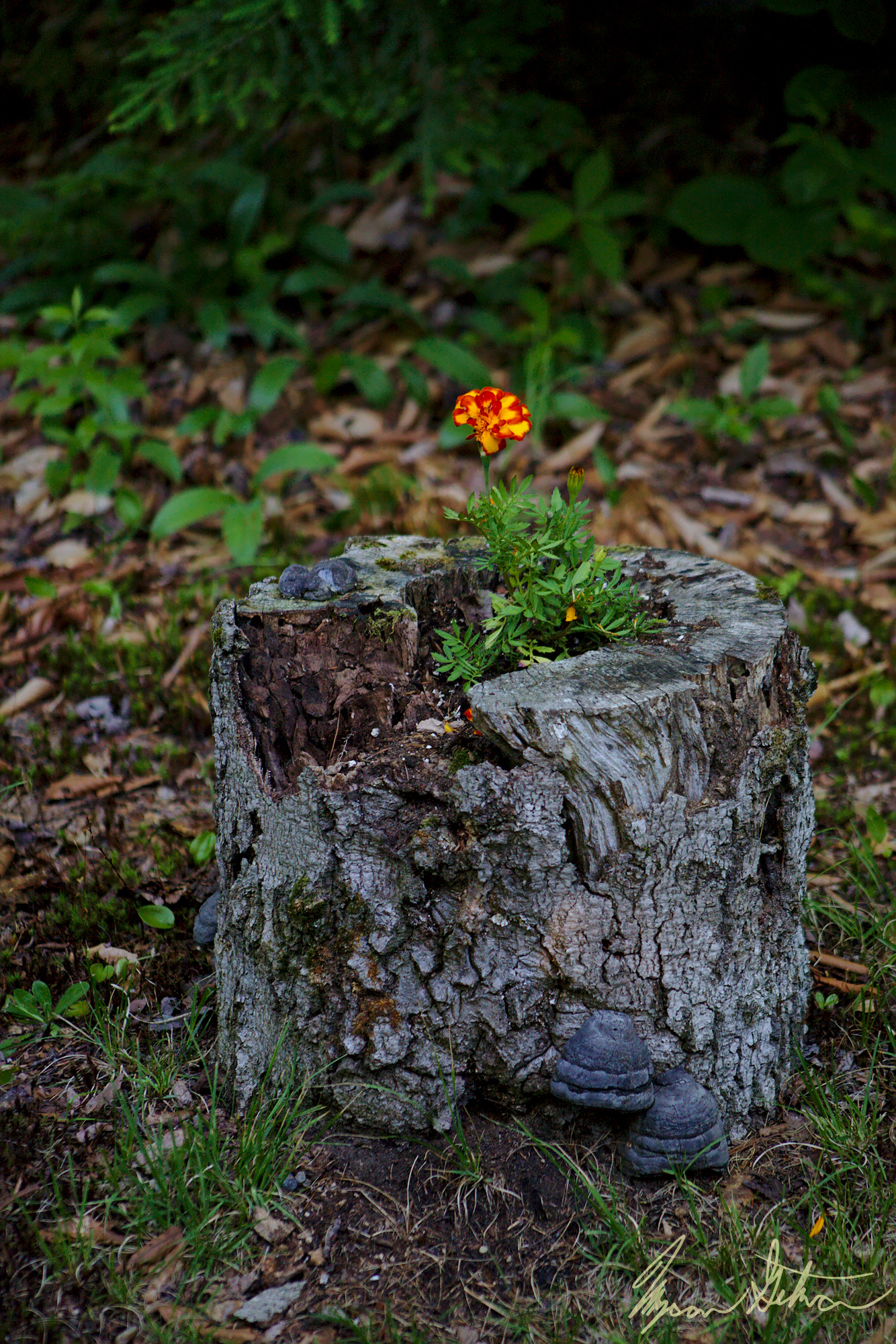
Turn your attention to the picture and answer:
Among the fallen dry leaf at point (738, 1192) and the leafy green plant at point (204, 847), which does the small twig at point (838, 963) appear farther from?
the leafy green plant at point (204, 847)

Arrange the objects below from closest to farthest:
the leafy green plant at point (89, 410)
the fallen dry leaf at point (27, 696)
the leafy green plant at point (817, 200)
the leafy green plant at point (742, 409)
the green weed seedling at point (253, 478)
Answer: the fallen dry leaf at point (27, 696), the green weed seedling at point (253, 478), the leafy green plant at point (89, 410), the leafy green plant at point (742, 409), the leafy green plant at point (817, 200)

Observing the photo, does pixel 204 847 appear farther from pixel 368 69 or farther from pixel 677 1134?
pixel 368 69

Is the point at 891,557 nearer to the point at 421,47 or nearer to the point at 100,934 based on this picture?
the point at 421,47

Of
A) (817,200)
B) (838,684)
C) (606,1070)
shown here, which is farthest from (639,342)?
(606,1070)

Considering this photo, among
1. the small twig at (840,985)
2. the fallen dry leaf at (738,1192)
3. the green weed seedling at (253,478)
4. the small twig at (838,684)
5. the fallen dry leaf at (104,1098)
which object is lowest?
the small twig at (838,684)

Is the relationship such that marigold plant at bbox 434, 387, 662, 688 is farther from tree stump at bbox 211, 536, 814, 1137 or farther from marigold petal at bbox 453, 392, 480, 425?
tree stump at bbox 211, 536, 814, 1137

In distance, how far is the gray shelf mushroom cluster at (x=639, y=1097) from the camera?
2.07 m

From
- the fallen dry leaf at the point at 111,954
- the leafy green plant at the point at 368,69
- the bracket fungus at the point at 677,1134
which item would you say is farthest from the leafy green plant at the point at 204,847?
the leafy green plant at the point at 368,69

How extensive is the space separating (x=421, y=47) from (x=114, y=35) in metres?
3.00

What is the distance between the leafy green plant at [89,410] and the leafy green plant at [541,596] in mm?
2860

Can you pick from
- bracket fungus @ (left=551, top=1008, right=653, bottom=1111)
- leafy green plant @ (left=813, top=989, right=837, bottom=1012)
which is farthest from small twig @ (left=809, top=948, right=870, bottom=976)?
bracket fungus @ (left=551, top=1008, right=653, bottom=1111)

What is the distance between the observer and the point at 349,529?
482 centimetres

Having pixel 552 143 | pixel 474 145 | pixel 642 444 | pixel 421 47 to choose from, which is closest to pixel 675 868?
pixel 642 444
